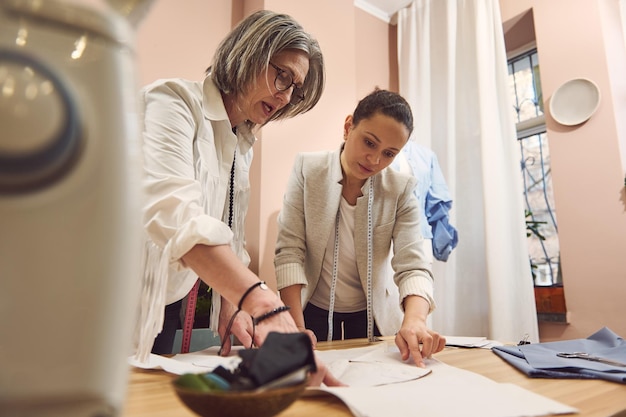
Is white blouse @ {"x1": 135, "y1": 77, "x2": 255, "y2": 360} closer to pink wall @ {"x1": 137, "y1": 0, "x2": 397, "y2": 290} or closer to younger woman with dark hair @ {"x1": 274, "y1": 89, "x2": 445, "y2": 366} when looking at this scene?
younger woman with dark hair @ {"x1": 274, "y1": 89, "x2": 445, "y2": 366}

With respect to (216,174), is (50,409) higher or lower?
lower

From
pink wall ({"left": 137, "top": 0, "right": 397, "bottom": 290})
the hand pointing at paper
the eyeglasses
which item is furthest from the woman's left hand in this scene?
pink wall ({"left": 137, "top": 0, "right": 397, "bottom": 290})

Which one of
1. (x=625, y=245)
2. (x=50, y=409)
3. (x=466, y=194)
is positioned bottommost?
(x=50, y=409)

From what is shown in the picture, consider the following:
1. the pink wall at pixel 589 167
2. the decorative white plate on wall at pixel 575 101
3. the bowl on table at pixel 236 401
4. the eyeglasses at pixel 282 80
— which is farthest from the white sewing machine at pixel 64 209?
the decorative white plate on wall at pixel 575 101

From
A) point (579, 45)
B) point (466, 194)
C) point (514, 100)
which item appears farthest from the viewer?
point (514, 100)

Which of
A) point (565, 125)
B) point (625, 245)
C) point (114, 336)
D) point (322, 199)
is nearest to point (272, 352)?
point (114, 336)

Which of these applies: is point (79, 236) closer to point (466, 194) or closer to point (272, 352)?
point (272, 352)

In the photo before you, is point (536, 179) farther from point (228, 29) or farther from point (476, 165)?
point (228, 29)

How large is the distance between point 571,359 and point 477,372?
22 cm

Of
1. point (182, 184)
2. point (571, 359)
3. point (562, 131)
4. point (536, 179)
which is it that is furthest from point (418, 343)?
point (536, 179)

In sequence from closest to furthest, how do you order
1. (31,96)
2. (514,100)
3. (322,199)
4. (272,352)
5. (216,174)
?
(31,96), (272,352), (216,174), (322,199), (514,100)

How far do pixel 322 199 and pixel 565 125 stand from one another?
6.59 ft

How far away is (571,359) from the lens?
Answer: 2.95 ft

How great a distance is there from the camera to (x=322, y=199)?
1479 mm
